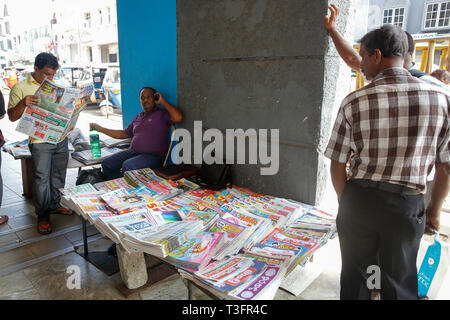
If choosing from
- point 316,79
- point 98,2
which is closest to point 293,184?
point 316,79

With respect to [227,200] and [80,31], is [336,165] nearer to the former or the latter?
[227,200]

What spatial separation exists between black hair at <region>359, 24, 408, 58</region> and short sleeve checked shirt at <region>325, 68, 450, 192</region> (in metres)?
0.08

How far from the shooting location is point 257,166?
274 centimetres

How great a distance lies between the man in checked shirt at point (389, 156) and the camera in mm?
1331

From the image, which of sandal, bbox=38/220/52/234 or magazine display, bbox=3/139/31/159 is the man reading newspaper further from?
magazine display, bbox=3/139/31/159

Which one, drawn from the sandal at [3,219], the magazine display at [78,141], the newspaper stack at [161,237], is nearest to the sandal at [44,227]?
the sandal at [3,219]

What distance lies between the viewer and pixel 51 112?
114 inches

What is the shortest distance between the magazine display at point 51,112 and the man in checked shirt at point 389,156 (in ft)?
8.03

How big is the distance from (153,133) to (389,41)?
2.53 metres

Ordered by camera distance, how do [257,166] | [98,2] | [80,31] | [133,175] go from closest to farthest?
[257,166] → [133,175] → [98,2] → [80,31]

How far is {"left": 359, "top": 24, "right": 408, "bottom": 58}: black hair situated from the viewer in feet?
4.46

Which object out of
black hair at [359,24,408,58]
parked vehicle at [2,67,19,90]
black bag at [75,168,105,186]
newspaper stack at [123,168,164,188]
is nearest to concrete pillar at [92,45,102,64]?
parked vehicle at [2,67,19,90]

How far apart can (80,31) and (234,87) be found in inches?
1180
